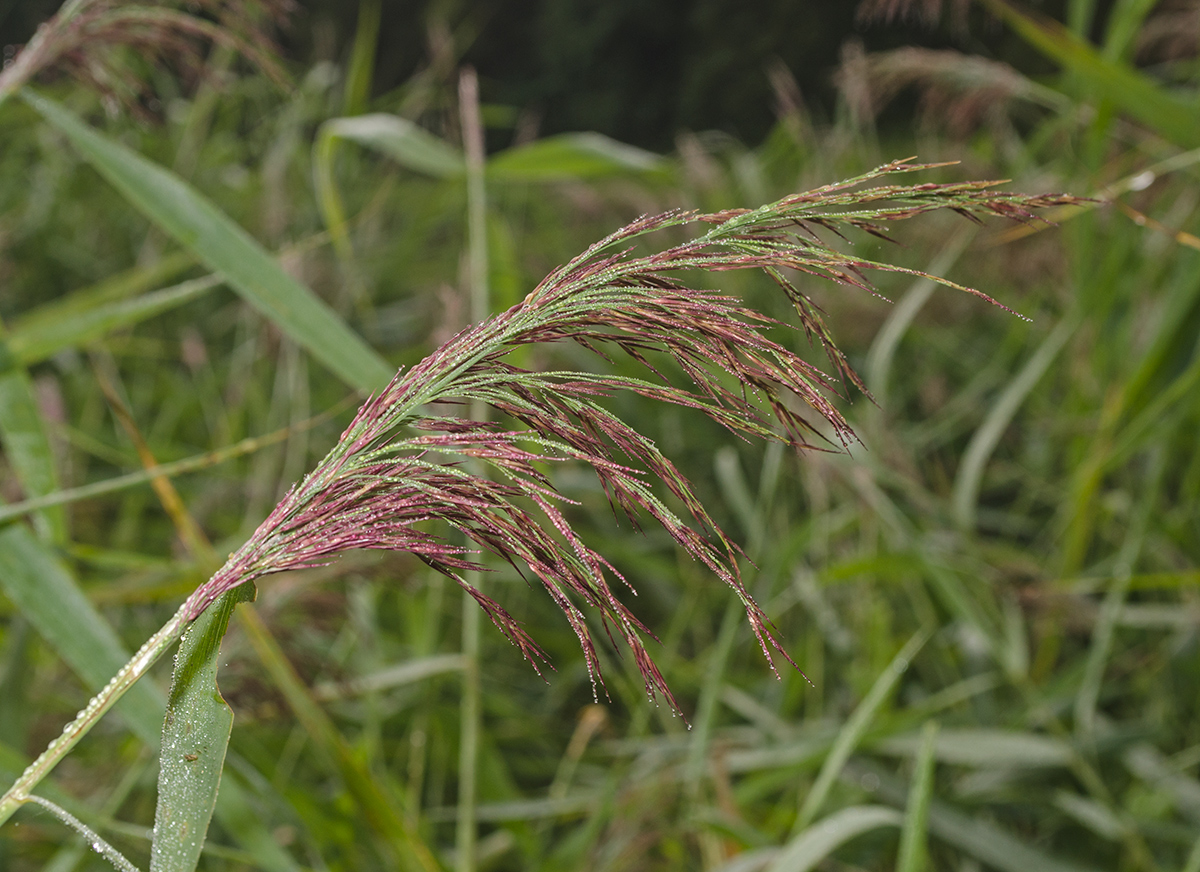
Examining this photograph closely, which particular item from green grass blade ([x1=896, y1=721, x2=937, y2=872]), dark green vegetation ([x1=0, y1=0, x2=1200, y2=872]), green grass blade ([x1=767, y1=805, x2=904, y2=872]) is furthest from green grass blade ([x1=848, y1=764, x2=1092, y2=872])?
green grass blade ([x1=896, y1=721, x2=937, y2=872])

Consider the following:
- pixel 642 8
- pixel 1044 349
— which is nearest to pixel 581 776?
pixel 1044 349

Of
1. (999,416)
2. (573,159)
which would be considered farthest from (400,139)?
(999,416)

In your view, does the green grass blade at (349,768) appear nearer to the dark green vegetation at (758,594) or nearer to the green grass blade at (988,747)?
the dark green vegetation at (758,594)

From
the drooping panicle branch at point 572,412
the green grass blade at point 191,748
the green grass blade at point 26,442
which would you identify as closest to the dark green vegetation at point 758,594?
the green grass blade at point 26,442

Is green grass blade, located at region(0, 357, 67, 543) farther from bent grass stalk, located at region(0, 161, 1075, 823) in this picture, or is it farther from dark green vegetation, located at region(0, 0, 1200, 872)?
bent grass stalk, located at region(0, 161, 1075, 823)

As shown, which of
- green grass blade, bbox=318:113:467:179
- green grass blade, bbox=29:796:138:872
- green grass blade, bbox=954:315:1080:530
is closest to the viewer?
green grass blade, bbox=29:796:138:872

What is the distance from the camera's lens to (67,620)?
0.53 metres

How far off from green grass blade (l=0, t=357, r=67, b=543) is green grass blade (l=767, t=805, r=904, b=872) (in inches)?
21.4

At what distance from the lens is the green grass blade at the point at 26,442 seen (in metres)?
0.61

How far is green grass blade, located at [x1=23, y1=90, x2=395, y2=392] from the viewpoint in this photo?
1.87 feet

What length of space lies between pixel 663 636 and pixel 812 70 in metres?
4.33

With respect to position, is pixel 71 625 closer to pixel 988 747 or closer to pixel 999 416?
pixel 988 747

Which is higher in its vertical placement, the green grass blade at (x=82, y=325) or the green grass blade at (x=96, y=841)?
the green grass blade at (x=82, y=325)

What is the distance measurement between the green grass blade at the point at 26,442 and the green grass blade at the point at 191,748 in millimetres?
413
